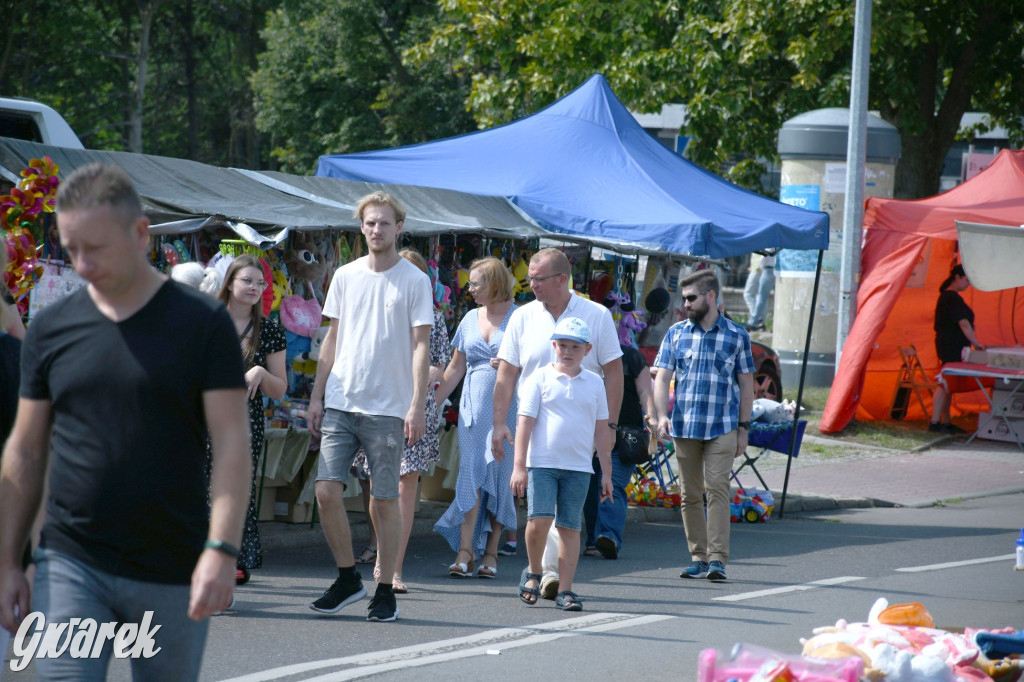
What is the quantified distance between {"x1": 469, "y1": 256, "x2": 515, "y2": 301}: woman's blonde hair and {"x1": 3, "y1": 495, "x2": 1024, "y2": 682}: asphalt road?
1.76 metres

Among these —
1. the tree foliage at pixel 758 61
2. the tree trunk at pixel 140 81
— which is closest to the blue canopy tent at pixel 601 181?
the tree foliage at pixel 758 61

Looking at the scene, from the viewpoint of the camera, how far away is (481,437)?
26.5 feet

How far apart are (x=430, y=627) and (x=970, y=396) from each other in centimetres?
1273

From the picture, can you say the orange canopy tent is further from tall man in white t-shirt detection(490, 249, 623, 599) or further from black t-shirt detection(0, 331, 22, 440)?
black t-shirt detection(0, 331, 22, 440)

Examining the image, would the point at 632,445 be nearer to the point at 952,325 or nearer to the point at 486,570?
the point at 486,570

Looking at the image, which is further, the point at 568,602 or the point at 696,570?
the point at 696,570

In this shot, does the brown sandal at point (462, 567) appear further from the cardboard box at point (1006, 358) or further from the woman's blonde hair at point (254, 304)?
the cardboard box at point (1006, 358)

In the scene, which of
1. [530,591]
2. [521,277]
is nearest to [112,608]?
[530,591]

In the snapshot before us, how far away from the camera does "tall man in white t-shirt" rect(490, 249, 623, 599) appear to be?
7027 mm

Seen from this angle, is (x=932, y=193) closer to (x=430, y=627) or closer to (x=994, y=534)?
(x=994, y=534)

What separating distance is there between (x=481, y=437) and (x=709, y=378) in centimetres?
147

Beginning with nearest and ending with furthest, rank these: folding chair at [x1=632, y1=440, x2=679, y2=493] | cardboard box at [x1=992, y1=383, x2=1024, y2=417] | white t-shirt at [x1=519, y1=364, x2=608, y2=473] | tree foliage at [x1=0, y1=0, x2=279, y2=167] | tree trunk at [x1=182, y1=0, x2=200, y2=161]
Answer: white t-shirt at [x1=519, y1=364, x2=608, y2=473] < folding chair at [x1=632, y1=440, x2=679, y2=493] < cardboard box at [x1=992, y1=383, x2=1024, y2=417] < tree foliage at [x1=0, y1=0, x2=279, y2=167] < tree trunk at [x1=182, y1=0, x2=200, y2=161]

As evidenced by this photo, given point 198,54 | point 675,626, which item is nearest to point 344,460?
point 675,626

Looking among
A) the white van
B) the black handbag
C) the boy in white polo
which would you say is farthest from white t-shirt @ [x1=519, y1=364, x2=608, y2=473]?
the white van
